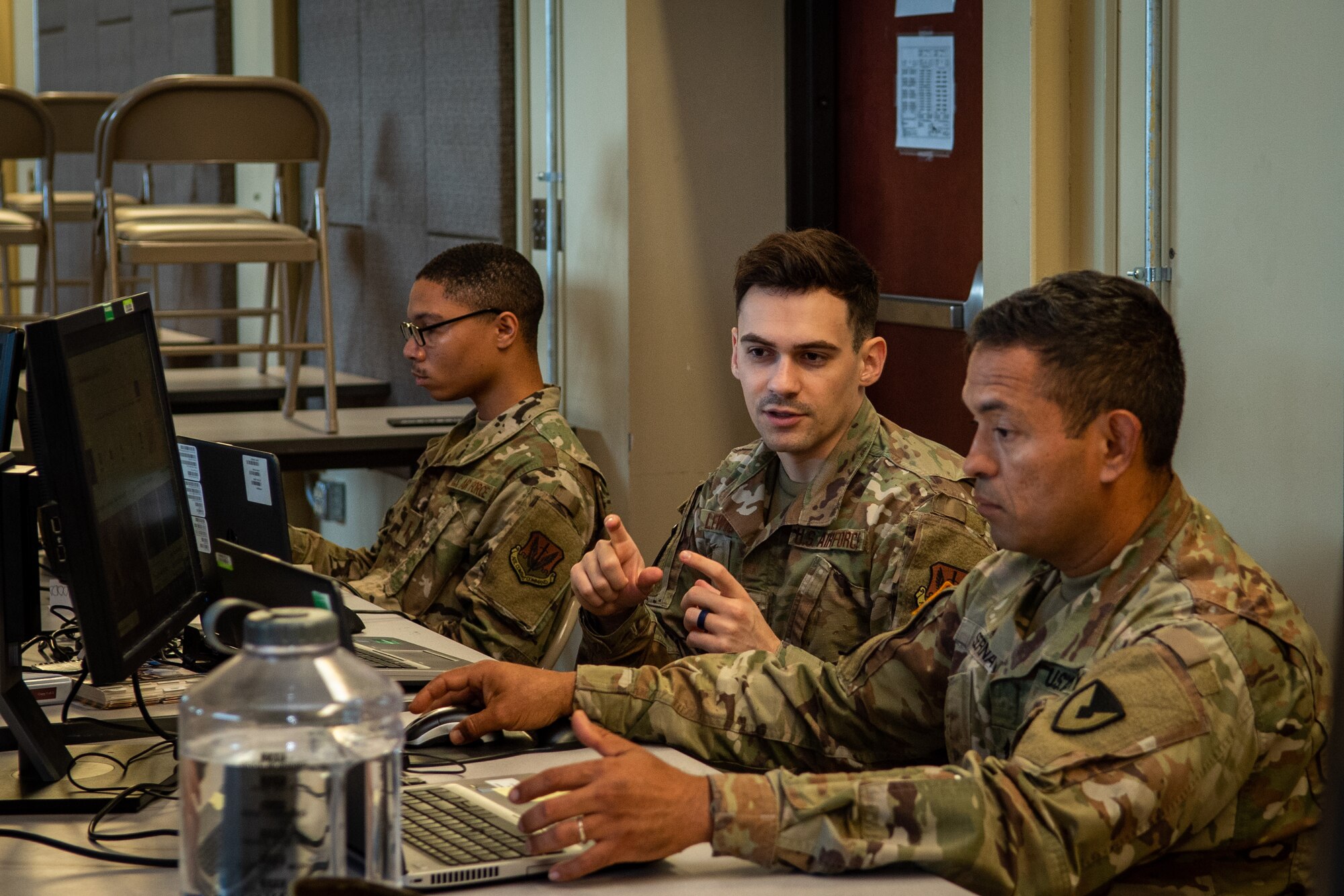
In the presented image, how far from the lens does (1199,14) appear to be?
2275 millimetres

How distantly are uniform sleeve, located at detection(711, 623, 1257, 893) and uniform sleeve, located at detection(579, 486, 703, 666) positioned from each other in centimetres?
85

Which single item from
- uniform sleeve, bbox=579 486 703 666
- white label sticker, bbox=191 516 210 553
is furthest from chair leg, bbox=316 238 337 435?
white label sticker, bbox=191 516 210 553

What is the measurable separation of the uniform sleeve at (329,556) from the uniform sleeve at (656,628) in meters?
0.84

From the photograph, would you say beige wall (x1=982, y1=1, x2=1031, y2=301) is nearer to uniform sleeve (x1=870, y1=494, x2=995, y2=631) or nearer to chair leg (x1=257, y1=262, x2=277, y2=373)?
uniform sleeve (x1=870, y1=494, x2=995, y2=631)

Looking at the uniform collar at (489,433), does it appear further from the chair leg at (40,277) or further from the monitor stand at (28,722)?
the chair leg at (40,277)

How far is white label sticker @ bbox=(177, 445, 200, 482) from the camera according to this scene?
2201 millimetres

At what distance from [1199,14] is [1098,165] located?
11.5 inches

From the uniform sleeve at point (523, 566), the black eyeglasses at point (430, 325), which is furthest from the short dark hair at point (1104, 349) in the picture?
the black eyeglasses at point (430, 325)

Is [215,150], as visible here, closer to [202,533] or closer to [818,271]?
[202,533]

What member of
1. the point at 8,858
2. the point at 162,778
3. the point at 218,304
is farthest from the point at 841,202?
the point at 218,304

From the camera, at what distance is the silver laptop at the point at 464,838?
1325mm

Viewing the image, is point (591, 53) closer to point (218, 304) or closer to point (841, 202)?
point (841, 202)

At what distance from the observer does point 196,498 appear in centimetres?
220

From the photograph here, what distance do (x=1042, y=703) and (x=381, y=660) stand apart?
0.98m
